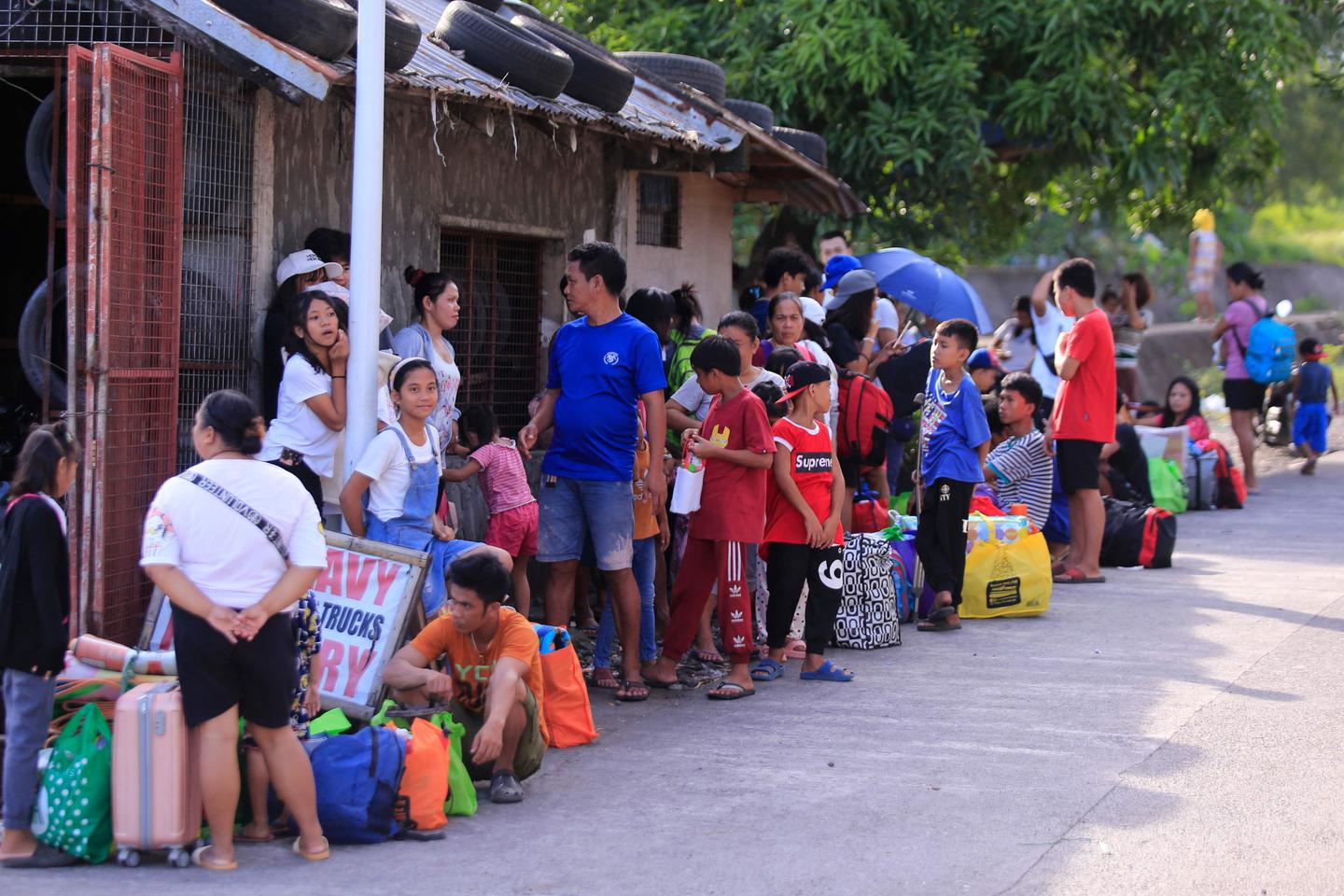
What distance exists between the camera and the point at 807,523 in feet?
24.7

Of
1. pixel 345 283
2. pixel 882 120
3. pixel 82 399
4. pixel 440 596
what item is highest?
pixel 882 120

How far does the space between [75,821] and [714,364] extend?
356 centimetres

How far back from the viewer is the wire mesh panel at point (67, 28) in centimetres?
695

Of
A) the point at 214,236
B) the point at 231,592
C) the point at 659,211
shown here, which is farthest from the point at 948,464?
the point at 231,592

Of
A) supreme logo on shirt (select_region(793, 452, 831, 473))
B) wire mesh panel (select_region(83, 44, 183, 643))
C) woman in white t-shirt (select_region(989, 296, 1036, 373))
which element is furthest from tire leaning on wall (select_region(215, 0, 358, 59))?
woman in white t-shirt (select_region(989, 296, 1036, 373))

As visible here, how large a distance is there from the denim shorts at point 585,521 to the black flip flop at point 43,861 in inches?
109

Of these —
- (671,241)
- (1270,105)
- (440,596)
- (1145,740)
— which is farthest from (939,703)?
(1270,105)

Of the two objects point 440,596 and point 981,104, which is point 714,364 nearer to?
point 440,596

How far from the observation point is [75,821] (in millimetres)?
4902

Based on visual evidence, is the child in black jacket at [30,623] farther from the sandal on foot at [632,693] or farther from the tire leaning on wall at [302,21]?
the sandal on foot at [632,693]

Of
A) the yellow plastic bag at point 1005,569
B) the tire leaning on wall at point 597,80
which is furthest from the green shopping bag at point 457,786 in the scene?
the yellow plastic bag at point 1005,569

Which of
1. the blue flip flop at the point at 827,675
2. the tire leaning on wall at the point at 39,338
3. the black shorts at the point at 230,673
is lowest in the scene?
the blue flip flop at the point at 827,675

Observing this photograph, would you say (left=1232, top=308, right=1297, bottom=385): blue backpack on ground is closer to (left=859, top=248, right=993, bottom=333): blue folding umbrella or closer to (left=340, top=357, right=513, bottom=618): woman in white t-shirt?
(left=859, top=248, right=993, bottom=333): blue folding umbrella

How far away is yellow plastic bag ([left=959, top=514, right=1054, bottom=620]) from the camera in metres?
9.46
